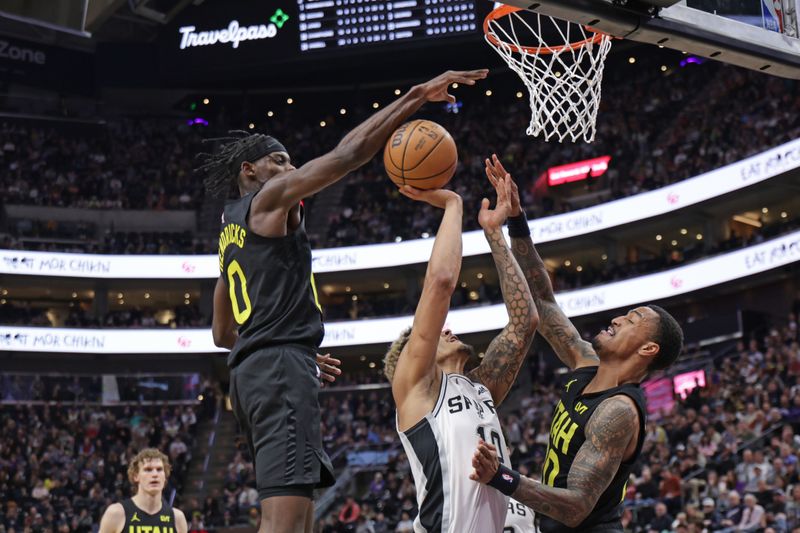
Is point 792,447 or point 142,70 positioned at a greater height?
point 142,70

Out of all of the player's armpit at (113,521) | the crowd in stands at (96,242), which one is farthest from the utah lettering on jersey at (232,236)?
the crowd in stands at (96,242)

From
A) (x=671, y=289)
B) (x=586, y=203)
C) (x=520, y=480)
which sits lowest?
(x=520, y=480)

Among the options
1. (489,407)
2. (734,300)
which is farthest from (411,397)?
(734,300)

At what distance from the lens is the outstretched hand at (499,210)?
469 cm

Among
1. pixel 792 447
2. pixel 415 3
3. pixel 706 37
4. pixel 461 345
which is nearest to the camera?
pixel 461 345

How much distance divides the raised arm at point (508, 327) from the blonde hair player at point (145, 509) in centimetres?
301

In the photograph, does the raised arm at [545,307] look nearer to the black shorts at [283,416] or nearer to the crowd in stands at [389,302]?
the black shorts at [283,416]

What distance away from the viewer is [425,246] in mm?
28156

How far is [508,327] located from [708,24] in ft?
5.70

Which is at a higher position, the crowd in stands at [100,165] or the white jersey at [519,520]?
the crowd in stands at [100,165]

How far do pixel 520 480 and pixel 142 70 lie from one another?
104 ft

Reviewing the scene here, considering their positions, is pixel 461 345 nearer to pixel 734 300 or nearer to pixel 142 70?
pixel 734 300

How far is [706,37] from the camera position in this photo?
496 centimetres

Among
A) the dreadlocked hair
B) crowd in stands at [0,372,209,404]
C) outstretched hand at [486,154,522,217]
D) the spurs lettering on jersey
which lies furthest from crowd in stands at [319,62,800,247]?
the dreadlocked hair
